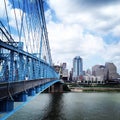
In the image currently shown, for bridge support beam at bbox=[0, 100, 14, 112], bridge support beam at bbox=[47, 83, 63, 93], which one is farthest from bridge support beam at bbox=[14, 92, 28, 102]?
bridge support beam at bbox=[47, 83, 63, 93]

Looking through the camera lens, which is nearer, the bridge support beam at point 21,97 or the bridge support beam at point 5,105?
the bridge support beam at point 5,105

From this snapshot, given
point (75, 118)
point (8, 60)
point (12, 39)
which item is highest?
point (12, 39)

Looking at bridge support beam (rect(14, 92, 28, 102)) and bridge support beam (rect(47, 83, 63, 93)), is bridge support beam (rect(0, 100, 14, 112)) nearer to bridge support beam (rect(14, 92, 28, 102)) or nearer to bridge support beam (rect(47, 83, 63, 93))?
bridge support beam (rect(14, 92, 28, 102))

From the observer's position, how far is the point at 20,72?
14.0 m

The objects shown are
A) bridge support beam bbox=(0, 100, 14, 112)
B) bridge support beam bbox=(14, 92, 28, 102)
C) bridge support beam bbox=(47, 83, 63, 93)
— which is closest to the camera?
bridge support beam bbox=(0, 100, 14, 112)

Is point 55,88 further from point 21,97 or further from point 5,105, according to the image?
point 5,105

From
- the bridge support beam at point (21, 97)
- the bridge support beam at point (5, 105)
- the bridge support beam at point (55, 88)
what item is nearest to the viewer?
the bridge support beam at point (5, 105)

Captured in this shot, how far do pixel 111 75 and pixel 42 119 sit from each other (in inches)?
6237

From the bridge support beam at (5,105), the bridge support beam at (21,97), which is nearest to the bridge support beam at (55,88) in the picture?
the bridge support beam at (21,97)

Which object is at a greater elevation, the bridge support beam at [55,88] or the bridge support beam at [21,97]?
the bridge support beam at [21,97]

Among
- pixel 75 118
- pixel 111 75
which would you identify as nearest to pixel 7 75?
pixel 75 118

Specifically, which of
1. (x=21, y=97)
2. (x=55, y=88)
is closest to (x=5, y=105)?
→ (x=21, y=97)

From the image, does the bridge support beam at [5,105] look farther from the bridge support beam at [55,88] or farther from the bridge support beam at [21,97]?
the bridge support beam at [55,88]

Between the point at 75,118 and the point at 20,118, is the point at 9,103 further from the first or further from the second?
the point at 75,118
